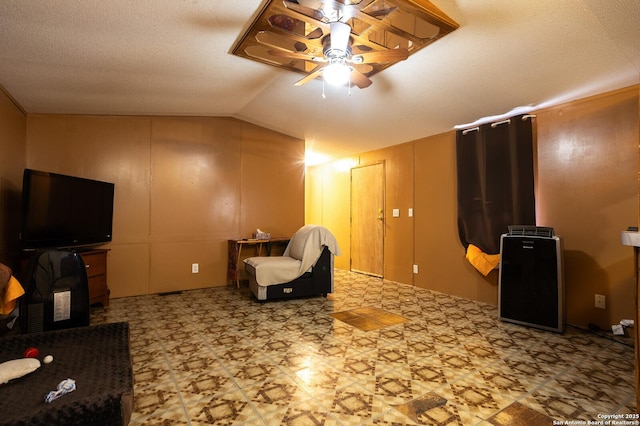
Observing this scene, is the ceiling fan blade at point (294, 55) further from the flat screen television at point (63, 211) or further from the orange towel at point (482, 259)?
the orange towel at point (482, 259)

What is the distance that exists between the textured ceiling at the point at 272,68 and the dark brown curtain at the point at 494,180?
0.83ft

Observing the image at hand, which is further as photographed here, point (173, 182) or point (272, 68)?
point (173, 182)

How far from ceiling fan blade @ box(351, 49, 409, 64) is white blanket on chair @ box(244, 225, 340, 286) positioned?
2106 millimetres

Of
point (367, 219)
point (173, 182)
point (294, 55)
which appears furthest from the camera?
point (367, 219)

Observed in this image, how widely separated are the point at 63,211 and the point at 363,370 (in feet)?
10.6

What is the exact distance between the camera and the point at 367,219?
557 cm

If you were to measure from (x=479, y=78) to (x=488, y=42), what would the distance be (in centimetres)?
53

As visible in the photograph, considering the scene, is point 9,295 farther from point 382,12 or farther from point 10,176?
point 382,12

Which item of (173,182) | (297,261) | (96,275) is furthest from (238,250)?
(96,275)

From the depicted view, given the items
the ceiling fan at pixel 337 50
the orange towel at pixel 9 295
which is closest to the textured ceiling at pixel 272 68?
the ceiling fan at pixel 337 50

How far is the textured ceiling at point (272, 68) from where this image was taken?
2.05 metres

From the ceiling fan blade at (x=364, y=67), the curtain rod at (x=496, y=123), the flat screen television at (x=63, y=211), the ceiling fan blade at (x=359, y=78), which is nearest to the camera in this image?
the ceiling fan blade at (x=359, y=78)

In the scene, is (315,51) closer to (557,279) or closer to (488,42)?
(488,42)

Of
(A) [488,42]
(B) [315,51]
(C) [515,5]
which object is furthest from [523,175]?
(B) [315,51]
